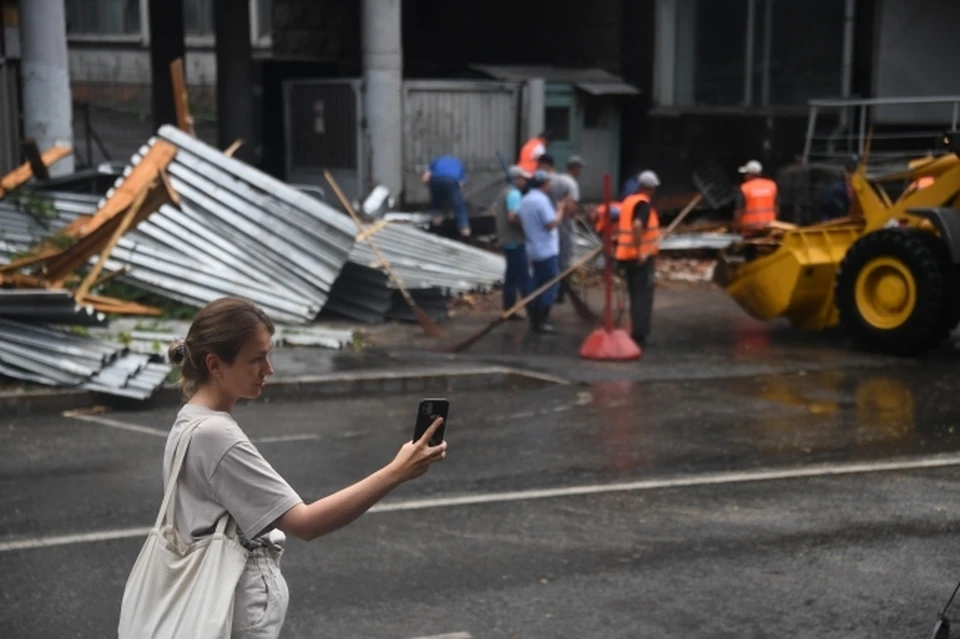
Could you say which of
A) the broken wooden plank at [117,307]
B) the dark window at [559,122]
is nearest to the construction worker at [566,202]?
the broken wooden plank at [117,307]

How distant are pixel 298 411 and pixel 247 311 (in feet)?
27.3

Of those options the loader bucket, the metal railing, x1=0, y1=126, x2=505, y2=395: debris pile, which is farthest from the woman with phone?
the metal railing

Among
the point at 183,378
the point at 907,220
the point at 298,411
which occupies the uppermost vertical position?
the point at 183,378

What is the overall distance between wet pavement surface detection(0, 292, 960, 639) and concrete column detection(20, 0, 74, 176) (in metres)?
8.38

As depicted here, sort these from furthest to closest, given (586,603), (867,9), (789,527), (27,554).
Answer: (867,9)
(789,527)
(27,554)
(586,603)

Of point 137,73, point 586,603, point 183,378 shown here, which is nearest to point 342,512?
point 183,378

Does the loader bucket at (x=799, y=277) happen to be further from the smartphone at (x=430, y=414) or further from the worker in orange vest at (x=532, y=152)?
the smartphone at (x=430, y=414)

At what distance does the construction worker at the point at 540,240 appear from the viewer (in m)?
15.7

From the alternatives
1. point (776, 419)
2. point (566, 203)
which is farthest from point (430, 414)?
point (566, 203)

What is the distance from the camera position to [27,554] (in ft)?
24.4

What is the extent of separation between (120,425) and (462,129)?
45.4 ft

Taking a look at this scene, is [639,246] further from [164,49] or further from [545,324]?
[164,49]

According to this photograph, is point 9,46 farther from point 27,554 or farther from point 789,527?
point 789,527

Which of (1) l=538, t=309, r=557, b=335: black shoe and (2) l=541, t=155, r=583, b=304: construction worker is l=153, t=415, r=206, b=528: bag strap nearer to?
(1) l=538, t=309, r=557, b=335: black shoe
